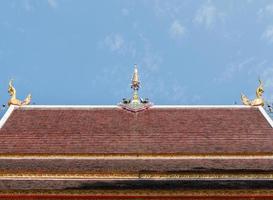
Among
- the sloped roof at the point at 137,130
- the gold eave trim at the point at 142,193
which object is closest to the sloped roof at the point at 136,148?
the sloped roof at the point at 137,130

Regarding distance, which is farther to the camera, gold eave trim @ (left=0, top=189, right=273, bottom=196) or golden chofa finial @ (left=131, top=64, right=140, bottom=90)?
golden chofa finial @ (left=131, top=64, right=140, bottom=90)

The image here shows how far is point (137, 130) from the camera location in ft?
79.0

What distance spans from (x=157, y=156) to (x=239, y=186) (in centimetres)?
434

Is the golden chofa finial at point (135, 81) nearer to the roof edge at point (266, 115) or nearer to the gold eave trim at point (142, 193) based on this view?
the roof edge at point (266, 115)

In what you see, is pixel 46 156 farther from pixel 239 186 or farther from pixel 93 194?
pixel 239 186

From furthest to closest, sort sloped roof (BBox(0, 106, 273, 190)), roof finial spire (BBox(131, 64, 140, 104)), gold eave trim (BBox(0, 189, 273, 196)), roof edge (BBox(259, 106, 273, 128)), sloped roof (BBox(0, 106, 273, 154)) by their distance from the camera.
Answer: roof finial spire (BBox(131, 64, 140, 104)) < roof edge (BBox(259, 106, 273, 128)) < sloped roof (BBox(0, 106, 273, 154)) < sloped roof (BBox(0, 106, 273, 190)) < gold eave trim (BBox(0, 189, 273, 196))

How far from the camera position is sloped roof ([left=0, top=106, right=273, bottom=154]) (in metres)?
22.3

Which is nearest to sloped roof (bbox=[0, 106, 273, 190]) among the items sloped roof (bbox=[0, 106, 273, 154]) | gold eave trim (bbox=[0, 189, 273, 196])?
sloped roof (bbox=[0, 106, 273, 154])

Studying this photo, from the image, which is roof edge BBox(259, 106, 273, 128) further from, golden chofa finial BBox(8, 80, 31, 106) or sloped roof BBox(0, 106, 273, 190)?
golden chofa finial BBox(8, 80, 31, 106)

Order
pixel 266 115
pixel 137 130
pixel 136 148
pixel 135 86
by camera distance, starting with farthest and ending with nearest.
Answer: pixel 135 86 < pixel 266 115 < pixel 137 130 < pixel 136 148

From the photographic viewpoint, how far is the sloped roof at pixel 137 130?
22266 mm

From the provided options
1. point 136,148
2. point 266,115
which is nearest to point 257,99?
point 266,115

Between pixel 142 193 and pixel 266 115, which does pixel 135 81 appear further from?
pixel 142 193

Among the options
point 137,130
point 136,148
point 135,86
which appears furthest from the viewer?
point 135,86
